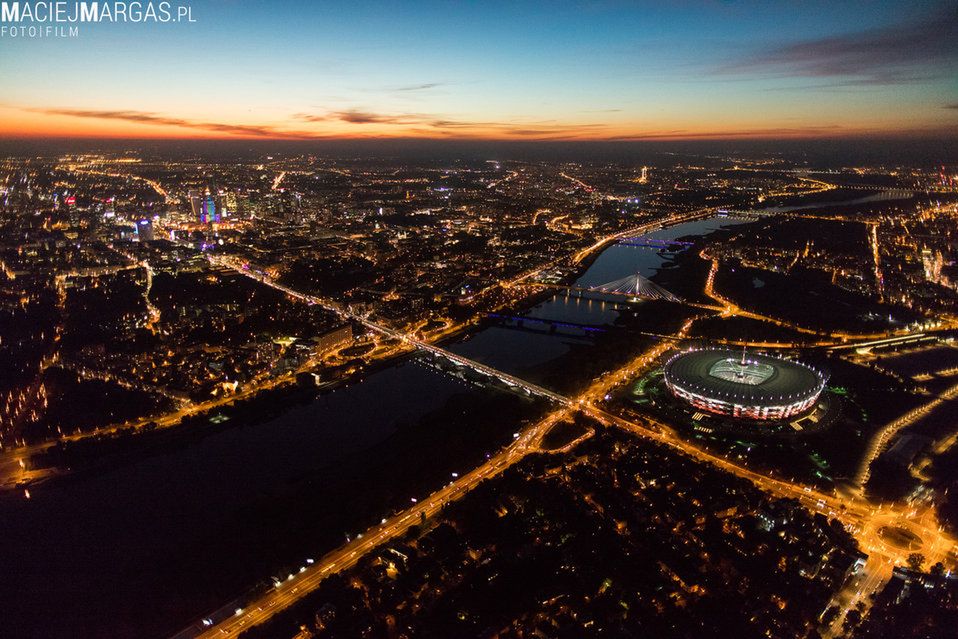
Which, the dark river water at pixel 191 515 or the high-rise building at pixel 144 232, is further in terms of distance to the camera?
the high-rise building at pixel 144 232

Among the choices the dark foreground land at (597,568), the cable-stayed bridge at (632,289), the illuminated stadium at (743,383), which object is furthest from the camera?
the cable-stayed bridge at (632,289)

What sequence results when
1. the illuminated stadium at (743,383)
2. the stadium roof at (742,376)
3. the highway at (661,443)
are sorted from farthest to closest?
the stadium roof at (742,376) < the illuminated stadium at (743,383) < the highway at (661,443)

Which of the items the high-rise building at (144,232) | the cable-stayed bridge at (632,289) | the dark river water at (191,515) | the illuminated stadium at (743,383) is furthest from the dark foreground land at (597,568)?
the high-rise building at (144,232)

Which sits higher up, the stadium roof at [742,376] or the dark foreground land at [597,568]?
the stadium roof at [742,376]

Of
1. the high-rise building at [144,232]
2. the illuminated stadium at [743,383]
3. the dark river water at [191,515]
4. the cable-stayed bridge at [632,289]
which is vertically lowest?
the dark river water at [191,515]

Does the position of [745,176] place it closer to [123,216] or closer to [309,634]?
[123,216]

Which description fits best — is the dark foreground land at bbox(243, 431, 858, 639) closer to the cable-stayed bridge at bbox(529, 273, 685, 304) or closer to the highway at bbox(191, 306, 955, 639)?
the highway at bbox(191, 306, 955, 639)

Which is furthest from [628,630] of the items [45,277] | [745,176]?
[745,176]

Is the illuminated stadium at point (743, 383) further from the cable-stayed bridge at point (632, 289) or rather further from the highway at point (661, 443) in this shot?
the cable-stayed bridge at point (632, 289)

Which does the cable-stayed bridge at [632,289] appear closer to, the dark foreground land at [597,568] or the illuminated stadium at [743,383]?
the illuminated stadium at [743,383]
